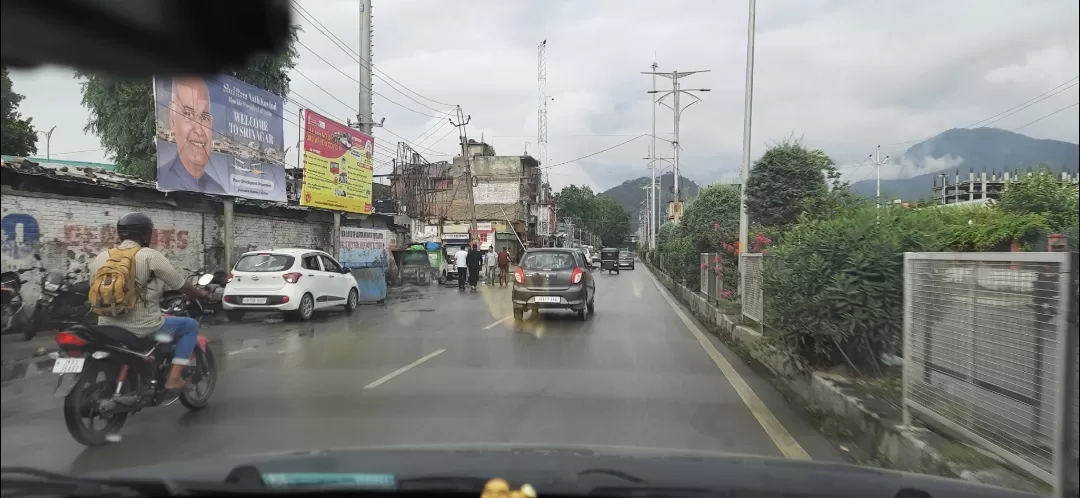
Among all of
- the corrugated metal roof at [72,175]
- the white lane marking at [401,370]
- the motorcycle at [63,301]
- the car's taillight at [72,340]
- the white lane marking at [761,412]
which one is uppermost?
the corrugated metal roof at [72,175]

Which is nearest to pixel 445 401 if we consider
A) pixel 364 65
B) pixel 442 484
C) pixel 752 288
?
pixel 442 484

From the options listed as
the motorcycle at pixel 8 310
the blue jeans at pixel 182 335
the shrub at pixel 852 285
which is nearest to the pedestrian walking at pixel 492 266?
the shrub at pixel 852 285

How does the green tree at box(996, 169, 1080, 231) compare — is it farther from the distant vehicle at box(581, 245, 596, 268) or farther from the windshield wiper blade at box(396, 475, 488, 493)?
the windshield wiper blade at box(396, 475, 488, 493)

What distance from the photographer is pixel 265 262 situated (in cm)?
1366

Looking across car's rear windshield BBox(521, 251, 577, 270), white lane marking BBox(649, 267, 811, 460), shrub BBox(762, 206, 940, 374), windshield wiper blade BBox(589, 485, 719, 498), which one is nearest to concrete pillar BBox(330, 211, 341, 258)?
car's rear windshield BBox(521, 251, 577, 270)

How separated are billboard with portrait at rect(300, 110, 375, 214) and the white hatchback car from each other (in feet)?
19.1

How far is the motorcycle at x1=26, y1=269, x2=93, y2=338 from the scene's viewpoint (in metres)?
5.44

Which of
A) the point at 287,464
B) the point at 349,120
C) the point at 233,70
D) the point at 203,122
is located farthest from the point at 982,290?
the point at 349,120

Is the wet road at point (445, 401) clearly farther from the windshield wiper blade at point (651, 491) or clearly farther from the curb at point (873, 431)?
the windshield wiper blade at point (651, 491)

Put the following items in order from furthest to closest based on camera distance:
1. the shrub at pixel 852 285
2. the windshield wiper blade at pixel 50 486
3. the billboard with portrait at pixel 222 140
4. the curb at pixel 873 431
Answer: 1. the billboard with portrait at pixel 222 140
2. the shrub at pixel 852 285
3. the curb at pixel 873 431
4. the windshield wiper blade at pixel 50 486

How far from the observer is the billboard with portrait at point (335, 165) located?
1959cm

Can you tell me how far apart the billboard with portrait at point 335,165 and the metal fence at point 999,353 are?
56.2ft

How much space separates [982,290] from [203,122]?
607 inches

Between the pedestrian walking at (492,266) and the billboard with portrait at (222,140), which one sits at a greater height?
the billboard with portrait at (222,140)
